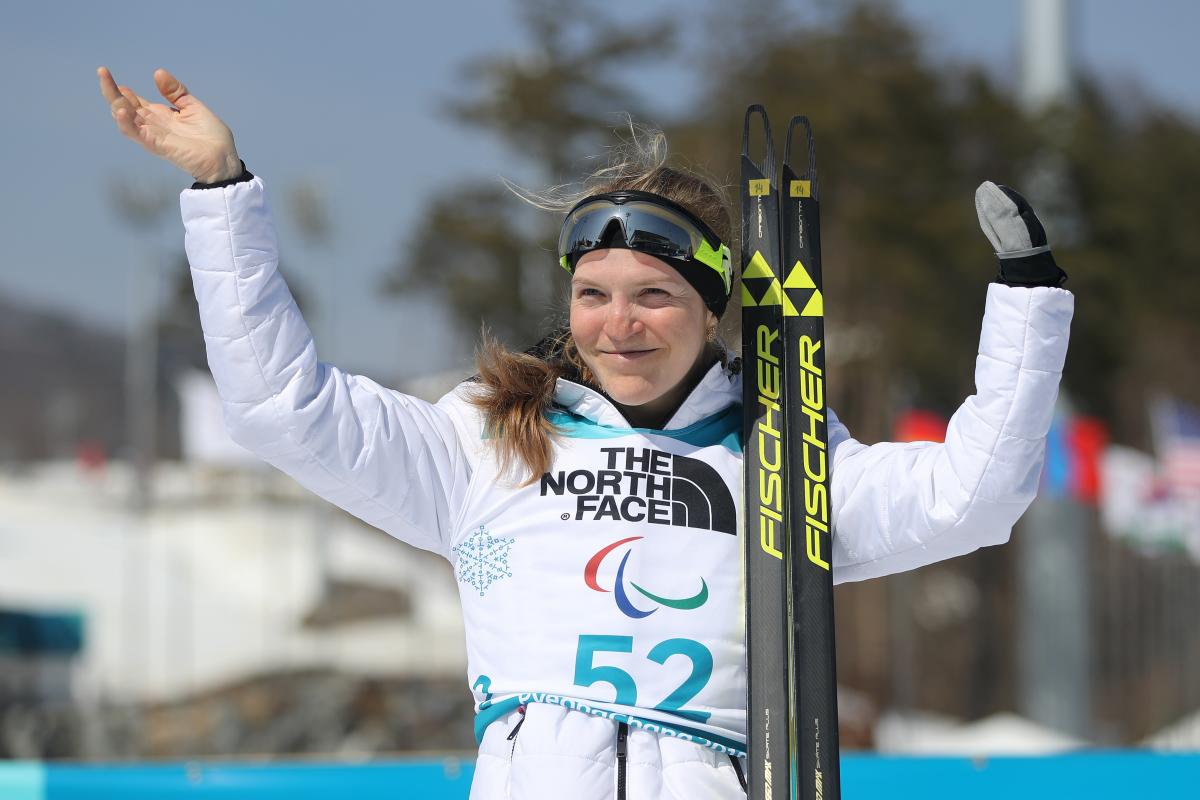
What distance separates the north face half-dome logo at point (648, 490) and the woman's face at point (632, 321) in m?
0.11

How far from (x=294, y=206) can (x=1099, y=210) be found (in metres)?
8.54

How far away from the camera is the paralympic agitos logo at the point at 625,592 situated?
2043 millimetres

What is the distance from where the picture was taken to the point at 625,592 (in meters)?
2.05

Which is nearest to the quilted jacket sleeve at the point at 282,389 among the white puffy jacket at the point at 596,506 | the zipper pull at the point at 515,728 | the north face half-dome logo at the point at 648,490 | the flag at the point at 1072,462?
the white puffy jacket at the point at 596,506

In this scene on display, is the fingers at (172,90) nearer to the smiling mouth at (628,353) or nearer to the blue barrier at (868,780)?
the smiling mouth at (628,353)

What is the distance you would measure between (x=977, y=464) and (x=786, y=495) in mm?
300

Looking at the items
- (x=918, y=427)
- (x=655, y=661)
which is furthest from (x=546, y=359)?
(x=918, y=427)

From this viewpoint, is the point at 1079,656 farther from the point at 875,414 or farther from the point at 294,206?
the point at 294,206

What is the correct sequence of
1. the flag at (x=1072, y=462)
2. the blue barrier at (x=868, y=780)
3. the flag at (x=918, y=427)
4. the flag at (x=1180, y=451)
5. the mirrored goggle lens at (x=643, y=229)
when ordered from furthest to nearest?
the flag at (x=1180, y=451), the flag at (x=1072, y=462), the flag at (x=918, y=427), the blue barrier at (x=868, y=780), the mirrored goggle lens at (x=643, y=229)

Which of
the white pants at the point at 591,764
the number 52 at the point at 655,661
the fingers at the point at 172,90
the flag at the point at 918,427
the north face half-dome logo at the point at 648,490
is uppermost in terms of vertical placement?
the flag at the point at 918,427

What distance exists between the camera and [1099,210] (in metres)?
Result: 13.6

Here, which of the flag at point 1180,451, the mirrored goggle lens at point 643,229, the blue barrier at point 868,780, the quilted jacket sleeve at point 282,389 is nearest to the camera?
the quilted jacket sleeve at point 282,389

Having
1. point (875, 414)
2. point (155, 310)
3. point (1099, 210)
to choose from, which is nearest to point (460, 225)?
point (155, 310)

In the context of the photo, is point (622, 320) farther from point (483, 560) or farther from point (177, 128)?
point (177, 128)
